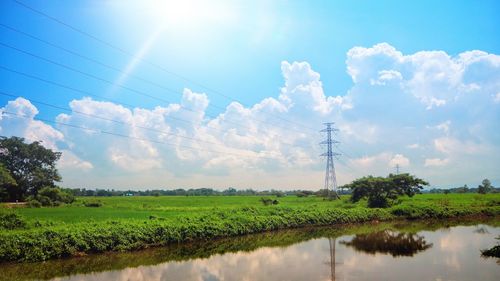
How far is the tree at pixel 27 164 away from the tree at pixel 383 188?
4589cm

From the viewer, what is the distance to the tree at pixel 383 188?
48750 mm

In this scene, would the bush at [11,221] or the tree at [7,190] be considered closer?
the bush at [11,221]

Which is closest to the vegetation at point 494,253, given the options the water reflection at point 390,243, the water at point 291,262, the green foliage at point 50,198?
the water at point 291,262

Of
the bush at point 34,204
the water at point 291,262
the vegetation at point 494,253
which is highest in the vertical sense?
the bush at point 34,204

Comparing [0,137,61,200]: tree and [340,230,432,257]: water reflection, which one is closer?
[340,230,432,257]: water reflection

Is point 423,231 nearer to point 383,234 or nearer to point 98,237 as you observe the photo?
point 383,234

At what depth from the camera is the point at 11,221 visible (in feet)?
72.8

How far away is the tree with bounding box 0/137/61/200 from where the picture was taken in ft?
198

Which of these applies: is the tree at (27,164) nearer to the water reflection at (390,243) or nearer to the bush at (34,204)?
the bush at (34,204)

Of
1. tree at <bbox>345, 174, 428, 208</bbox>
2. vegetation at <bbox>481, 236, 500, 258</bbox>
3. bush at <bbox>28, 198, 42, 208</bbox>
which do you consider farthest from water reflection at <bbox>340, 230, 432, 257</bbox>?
bush at <bbox>28, 198, 42, 208</bbox>

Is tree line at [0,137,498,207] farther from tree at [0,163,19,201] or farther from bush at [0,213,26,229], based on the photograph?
bush at [0,213,26,229]

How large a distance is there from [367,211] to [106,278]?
108 ft

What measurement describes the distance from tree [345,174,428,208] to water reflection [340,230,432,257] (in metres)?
16.8

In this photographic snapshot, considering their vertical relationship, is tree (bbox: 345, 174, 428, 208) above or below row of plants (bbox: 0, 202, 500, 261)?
above
